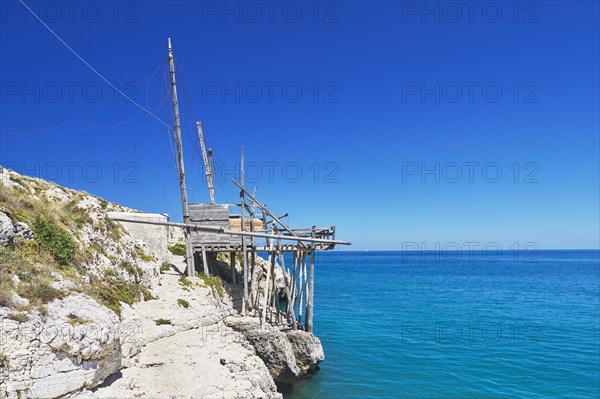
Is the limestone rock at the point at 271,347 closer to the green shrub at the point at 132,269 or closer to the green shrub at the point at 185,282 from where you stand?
the green shrub at the point at 185,282

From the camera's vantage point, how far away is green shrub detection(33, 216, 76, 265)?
1160 cm

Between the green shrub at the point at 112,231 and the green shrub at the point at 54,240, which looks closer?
the green shrub at the point at 54,240

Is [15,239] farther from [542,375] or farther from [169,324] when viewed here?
[542,375]

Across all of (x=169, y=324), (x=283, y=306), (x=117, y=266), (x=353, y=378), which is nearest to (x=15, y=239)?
(x=117, y=266)

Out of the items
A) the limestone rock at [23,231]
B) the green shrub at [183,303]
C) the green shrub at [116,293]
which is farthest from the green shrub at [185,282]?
the limestone rock at [23,231]

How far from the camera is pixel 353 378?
62.3 feet

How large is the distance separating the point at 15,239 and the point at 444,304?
4350 centimetres

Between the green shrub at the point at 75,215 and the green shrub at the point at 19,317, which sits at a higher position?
the green shrub at the point at 75,215

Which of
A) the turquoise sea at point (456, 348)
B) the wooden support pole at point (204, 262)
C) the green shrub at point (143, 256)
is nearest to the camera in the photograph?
the turquoise sea at point (456, 348)

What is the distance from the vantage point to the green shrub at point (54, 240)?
457 inches

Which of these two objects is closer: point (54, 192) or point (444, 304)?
point (54, 192)

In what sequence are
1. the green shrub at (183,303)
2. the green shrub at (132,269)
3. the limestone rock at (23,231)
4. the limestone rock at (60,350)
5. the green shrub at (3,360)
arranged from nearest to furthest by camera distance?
1. the green shrub at (3,360)
2. the limestone rock at (60,350)
3. the limestone rock at (23,231)
4. the green shrub at (132,269)
5. the green shrub at (183,303)

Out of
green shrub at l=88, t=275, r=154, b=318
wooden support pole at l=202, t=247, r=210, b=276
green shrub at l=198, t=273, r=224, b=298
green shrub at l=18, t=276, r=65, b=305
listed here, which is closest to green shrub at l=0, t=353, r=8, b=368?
green shrub at l=18, t=276, r=65, b=305

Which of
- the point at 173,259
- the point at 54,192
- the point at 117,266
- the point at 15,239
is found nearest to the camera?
the point at 15,239
